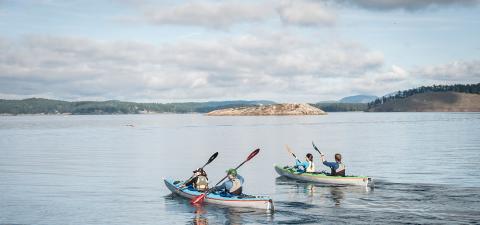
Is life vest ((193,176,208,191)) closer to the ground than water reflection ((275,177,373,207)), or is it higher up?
higher up

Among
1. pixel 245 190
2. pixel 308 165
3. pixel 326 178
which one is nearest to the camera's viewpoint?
pixel 245 190

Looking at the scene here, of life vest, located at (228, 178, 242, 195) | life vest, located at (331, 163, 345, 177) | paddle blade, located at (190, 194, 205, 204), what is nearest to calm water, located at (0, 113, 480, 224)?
paddle blade, located at (190, 194, 205, 204)

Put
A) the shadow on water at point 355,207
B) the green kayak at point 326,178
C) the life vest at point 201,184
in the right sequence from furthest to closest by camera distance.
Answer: the green kayak at point 326,178, the life vest at point 201,184, the shadow on water at point 355,207

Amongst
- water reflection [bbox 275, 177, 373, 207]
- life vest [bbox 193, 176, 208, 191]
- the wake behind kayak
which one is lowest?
water reflection [bbox 275, 177, 373, 207]

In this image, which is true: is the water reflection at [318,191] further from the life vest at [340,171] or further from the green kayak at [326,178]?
the life vest at [340,171]

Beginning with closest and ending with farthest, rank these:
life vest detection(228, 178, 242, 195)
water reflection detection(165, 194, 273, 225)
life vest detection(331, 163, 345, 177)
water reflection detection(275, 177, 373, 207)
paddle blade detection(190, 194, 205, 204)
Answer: water reflection detection(165, 194, 273, 225) < life vest detection(228, 178, 242, 195) < paddle blade detection(190, 194, 205, 204) < water reflection detection(275, 177, 373, 207) < life vest detection(331, 163, 345, 177)

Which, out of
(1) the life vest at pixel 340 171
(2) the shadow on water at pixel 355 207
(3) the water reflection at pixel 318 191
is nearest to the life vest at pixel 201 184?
(2) the shadow on water at pixel 355 207

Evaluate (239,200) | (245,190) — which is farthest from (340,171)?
(239,200)

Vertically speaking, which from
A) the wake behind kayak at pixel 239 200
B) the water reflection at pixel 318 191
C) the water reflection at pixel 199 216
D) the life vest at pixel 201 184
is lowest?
the water reflection at pixel 199 216

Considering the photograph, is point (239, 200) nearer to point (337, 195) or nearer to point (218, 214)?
point (218, 214)

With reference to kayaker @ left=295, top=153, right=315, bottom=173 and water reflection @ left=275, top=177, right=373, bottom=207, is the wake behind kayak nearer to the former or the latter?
water reflection @ left=275, top=177, right=373, bottom=207

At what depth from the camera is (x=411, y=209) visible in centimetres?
3456

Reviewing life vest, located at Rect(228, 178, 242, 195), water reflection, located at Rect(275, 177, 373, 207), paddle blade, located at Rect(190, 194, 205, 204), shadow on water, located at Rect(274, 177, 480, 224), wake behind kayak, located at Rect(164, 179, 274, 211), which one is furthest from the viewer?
water reflection, located at Rect(275, 177, 373, 207)

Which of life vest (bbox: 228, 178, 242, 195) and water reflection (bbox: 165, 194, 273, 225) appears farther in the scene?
life vest (bbox: 228, 178, 242, 195)
